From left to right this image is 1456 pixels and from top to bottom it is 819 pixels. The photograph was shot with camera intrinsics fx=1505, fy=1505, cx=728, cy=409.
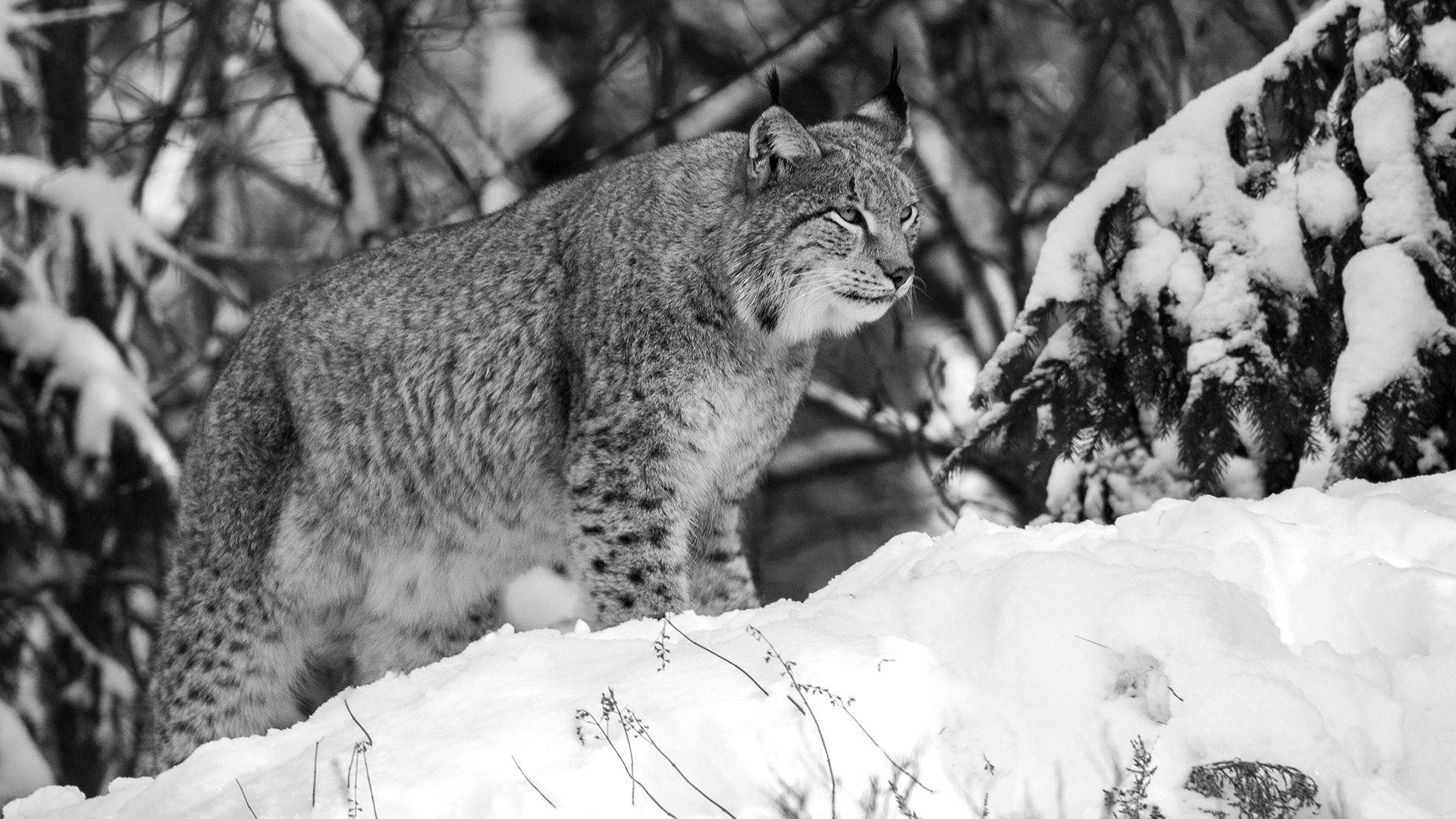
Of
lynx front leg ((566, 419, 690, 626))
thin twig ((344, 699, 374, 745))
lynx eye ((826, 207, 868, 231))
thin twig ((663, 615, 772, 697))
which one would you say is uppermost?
lynx eye ((826, 207, 868, 231))

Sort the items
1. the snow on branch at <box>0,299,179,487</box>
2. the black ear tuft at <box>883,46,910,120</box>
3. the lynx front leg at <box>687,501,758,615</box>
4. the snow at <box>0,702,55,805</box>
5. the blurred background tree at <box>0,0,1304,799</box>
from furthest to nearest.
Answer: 1. the blurred background tree at <box>0,0,1304,799</box>
2. the snow on branch at <box>0,299,179,487</box>
3. the snow at <box>0,702,55,805</box>
4. the black ear tuft at <box>883,46,910,120</box>
5. the lynx front leg at <box>687,501,758,615</box>

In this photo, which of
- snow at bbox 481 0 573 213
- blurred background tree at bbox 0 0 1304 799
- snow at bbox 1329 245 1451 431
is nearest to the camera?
snow at bbox 1329 245 1451 431

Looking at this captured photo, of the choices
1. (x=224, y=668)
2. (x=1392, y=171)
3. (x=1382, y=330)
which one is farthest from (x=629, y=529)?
(x=1392, y=171)

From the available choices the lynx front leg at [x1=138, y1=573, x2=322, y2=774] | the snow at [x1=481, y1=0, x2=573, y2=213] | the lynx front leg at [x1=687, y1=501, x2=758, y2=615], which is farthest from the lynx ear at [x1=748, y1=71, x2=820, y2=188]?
the snow at [x1=481, y1=0, x2=573, y2=213]

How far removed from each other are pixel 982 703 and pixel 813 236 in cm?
226

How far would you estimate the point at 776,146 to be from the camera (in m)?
4.87

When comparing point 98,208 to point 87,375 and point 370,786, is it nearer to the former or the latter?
point 87,375

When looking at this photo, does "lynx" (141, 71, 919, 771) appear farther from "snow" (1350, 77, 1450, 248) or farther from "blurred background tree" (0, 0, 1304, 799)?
"blurred background tree" (0, 0, 1304, 799)

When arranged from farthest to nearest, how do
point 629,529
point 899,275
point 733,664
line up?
point 899,275
point 629,529
point 733,664

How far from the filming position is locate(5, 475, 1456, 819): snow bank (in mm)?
2746

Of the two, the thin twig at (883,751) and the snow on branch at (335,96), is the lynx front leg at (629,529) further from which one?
the snow on branch at (335,96)

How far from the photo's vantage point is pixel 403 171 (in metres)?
8.84

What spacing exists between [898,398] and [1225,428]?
24.1 feet

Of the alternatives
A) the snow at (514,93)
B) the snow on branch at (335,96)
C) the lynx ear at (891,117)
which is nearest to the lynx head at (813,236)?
the lynx ear at (891,117)
